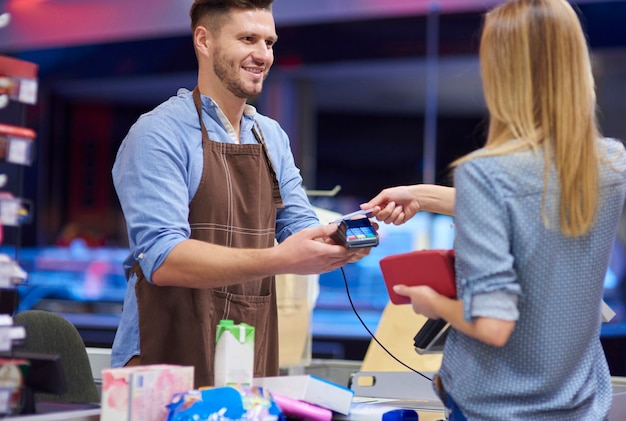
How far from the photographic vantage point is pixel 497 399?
5.05 ft

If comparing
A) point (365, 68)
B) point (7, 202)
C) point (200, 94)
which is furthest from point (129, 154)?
point (365, 68)

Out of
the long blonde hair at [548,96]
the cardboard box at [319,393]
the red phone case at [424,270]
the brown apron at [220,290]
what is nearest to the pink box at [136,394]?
the cardboard box at [319,393]

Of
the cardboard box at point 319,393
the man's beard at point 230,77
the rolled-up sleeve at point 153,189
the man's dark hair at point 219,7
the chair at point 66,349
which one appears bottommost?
the chair at point 66,349

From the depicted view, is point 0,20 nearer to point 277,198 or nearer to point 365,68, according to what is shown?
point 277,198

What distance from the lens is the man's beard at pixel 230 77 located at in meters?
2.23

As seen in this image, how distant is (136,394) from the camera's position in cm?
166

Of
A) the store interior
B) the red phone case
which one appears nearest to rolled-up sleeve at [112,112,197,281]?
the red phone case

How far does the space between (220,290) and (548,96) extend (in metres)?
0.91

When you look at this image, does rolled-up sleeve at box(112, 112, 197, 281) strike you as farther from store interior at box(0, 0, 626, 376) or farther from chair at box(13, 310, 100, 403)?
store interior at box(0, 0, 626, 376)

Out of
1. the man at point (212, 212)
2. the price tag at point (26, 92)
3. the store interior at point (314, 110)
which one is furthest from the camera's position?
the store interior at point (314, 110)

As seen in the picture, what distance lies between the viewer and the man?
1944mm

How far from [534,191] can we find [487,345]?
27cm

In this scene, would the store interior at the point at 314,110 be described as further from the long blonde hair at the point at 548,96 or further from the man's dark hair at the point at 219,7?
the long blonde hair at the point at 548,96

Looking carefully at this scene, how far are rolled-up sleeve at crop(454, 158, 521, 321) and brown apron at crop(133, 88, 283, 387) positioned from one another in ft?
2.44
